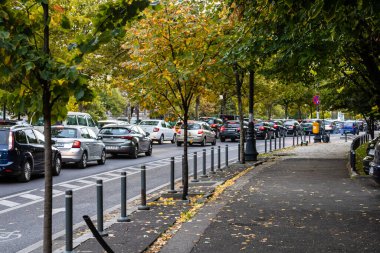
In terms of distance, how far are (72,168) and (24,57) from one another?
50.3ft

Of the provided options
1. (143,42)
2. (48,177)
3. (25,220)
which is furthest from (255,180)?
(48,177)

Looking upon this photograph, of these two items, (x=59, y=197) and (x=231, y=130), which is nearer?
(x=59, y=197)

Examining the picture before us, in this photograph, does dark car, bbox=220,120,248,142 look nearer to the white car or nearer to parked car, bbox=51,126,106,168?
the white car

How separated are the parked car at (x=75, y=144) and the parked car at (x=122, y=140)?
3.29m

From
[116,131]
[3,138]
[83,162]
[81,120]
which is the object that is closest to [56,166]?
[83,162]

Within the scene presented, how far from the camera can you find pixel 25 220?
377 inches

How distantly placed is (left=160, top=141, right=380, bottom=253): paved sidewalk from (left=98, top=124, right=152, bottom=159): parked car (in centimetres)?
1002

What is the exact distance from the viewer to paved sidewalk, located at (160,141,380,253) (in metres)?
7.23

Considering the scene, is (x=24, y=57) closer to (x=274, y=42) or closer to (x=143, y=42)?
(x=143, y=42)

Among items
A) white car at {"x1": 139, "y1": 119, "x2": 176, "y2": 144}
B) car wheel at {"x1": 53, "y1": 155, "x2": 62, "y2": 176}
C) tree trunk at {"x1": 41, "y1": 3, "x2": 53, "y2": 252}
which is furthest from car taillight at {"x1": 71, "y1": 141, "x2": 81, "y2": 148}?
white car at {"x1": 139, "y1": 119, "x2": 176, "y2": 144}

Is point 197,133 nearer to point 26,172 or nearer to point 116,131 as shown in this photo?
point 116,131

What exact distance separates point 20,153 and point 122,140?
9.62 meters

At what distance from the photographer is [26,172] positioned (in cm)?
1499

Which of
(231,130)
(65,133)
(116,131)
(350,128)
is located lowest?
(65,133)
